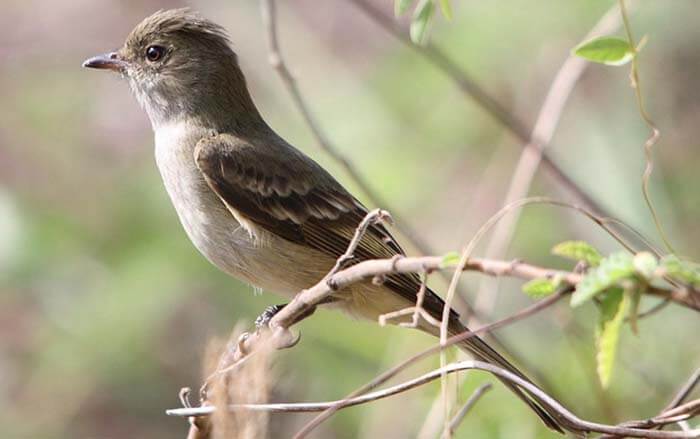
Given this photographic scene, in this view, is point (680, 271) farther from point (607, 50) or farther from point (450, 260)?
point (607, 50)

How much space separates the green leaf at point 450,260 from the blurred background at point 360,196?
2677 millimetres

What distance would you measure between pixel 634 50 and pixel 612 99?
4.23 metres

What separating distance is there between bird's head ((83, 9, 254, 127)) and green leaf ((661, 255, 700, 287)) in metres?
3.35

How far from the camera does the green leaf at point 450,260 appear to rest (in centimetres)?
202

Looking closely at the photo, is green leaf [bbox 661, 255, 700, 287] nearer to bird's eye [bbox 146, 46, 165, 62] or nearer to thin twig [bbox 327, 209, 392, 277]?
thin twig [bbox 327, 209, 392, 277]

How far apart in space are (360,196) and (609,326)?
403 centimetres

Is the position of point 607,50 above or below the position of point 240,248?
below

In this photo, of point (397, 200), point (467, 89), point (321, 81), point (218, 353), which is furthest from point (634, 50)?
point (321, 81)

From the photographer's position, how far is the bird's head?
5098 millimetres

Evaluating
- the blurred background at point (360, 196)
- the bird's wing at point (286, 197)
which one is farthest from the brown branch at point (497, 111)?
the blurred background at point (360, 196)

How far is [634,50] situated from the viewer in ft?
8.24

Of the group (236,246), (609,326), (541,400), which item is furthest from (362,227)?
(236,246)

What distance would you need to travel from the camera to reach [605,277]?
1.90m

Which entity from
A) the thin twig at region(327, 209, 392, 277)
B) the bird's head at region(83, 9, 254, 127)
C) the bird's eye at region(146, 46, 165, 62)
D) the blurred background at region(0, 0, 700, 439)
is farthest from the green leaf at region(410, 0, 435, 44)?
the bird's eye at region(146, 46, 165, 62)
